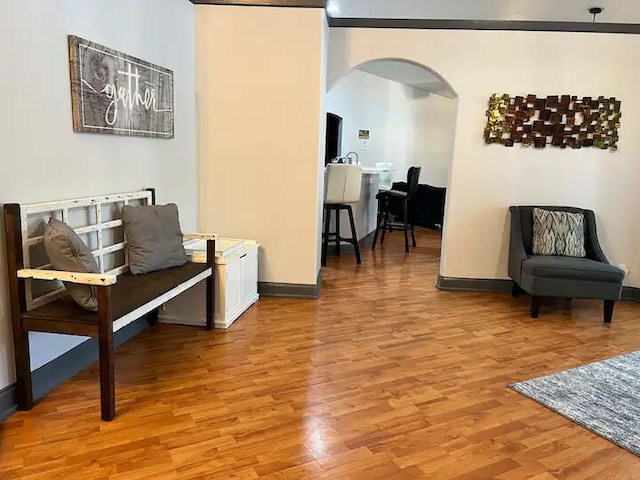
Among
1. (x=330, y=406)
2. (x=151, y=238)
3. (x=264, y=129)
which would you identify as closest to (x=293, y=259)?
(x=264, y=129)

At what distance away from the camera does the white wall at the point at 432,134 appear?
9141 millimetres

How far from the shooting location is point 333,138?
293 inches

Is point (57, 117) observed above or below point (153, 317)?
above

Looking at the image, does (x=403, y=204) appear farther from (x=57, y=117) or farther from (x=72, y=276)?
(x=72, y=276)

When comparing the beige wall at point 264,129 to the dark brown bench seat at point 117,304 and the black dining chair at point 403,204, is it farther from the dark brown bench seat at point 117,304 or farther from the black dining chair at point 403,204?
the black dining chair at point 403,204

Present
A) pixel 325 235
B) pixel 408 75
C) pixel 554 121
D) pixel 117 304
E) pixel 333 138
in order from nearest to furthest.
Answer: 1. pixel 117 304
2. pixel 554 121
3. pixel 325 235
4. pixel 333 138
5. pixel 408 75

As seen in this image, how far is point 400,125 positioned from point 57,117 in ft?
23.8

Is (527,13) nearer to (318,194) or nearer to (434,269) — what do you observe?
(434,269)

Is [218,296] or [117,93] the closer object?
[117,93]

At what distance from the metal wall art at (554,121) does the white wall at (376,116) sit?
2.93 m

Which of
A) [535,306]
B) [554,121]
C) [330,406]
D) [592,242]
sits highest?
[554,121]

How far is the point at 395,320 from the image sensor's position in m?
3.95

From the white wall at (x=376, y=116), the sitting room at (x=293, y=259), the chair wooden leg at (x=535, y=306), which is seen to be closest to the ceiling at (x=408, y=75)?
the white wall at (x=376, y=116)

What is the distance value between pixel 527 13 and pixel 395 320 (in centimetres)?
399
